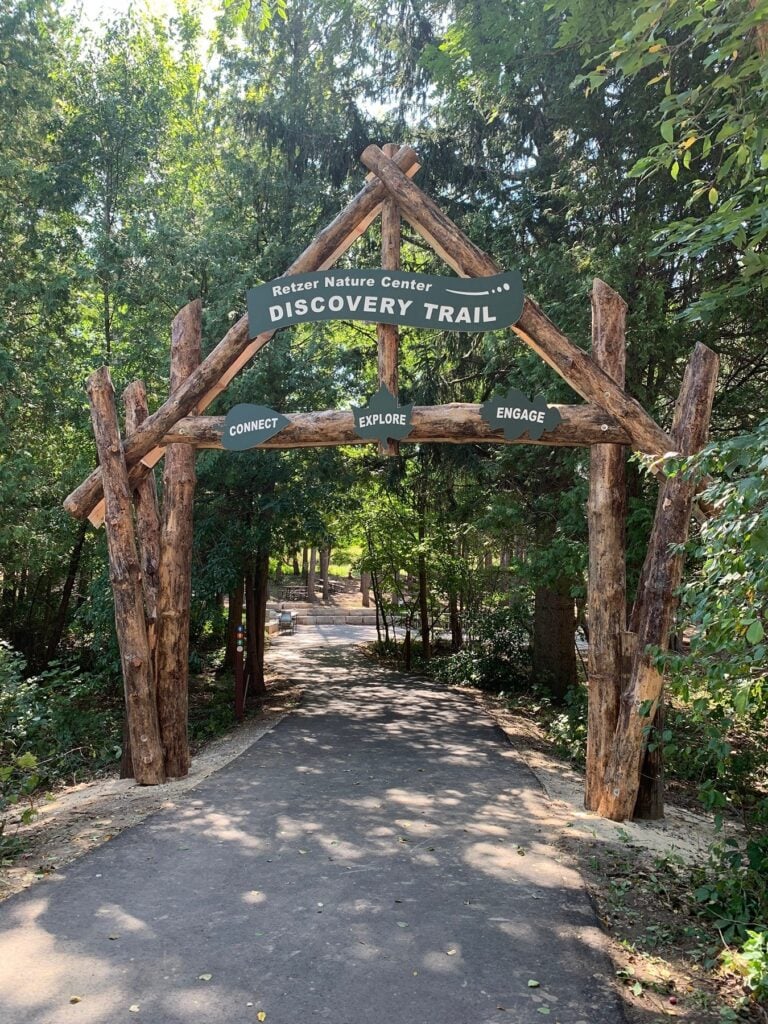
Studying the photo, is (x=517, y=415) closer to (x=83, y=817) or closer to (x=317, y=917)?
(x=317, y=917)

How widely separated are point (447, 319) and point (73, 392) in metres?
8.20

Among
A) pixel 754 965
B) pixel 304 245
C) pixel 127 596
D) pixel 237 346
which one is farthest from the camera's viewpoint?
pixel 304 245

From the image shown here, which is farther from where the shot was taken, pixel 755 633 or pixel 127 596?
pixel 127 596

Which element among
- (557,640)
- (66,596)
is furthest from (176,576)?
(66,596)

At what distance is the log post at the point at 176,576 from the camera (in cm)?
707

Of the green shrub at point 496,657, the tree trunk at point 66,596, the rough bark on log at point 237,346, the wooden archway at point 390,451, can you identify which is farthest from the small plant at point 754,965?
the tree trunk at point 66,596

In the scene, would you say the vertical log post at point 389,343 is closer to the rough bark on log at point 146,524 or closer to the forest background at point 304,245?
the forest background at point 304,245

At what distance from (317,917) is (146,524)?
162 inches

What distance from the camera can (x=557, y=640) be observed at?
13125 mm

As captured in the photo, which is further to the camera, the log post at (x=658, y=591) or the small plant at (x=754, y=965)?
the log post at (x=658, y=591)

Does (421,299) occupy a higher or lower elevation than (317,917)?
higher

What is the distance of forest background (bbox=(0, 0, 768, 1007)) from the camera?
868cm

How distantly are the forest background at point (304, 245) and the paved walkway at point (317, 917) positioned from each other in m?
1.92

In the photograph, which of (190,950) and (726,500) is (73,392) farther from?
(726,500)
